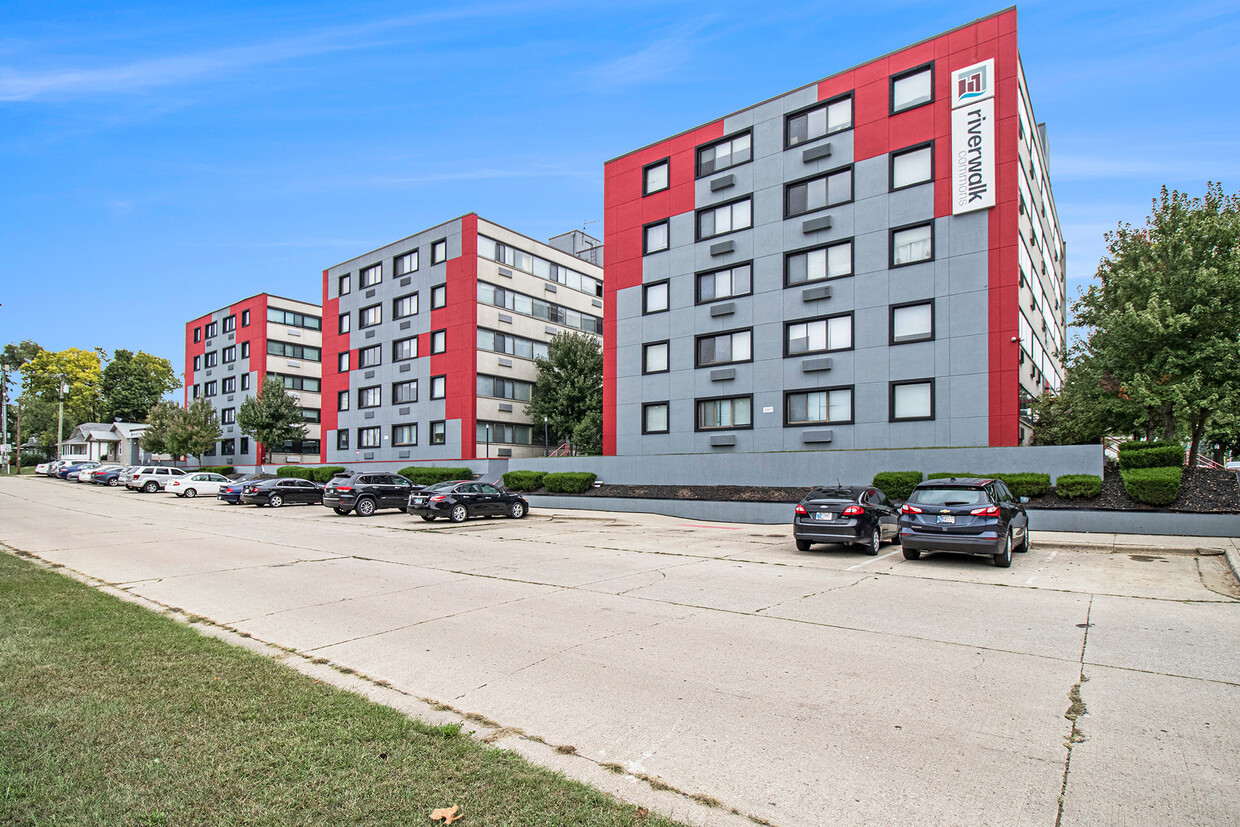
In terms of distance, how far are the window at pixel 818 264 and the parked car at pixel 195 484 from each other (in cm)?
3232

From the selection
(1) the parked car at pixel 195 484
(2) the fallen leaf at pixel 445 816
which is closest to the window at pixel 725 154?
(2) the fallen leaf at pixel 445 816

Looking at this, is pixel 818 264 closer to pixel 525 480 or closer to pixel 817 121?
pixel 817 121

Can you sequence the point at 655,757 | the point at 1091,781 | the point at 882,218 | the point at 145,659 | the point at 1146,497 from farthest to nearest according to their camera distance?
the point at 882,218
the point at 1146,497
the point at 145,659
the point at 655,757
the point at 1091,781

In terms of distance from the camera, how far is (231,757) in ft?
13.1

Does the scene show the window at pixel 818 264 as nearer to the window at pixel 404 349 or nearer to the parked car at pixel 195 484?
the window at pixel 404 349

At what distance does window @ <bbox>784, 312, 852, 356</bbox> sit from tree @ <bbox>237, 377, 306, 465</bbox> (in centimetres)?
4144

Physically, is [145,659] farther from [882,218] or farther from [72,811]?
[882,218]

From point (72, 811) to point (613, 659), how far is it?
4.16 meters

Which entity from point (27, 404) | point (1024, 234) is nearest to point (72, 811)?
point (1024, 234)

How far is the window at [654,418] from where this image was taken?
3209 centimetres

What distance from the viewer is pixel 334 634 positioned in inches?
293

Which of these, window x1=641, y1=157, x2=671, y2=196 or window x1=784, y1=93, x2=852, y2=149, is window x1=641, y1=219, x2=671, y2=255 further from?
window x1=784, y1=93, x2=852, y2=149

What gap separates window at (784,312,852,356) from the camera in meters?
26.8

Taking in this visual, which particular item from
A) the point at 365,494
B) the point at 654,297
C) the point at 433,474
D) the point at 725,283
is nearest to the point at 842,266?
the point at 725,283
